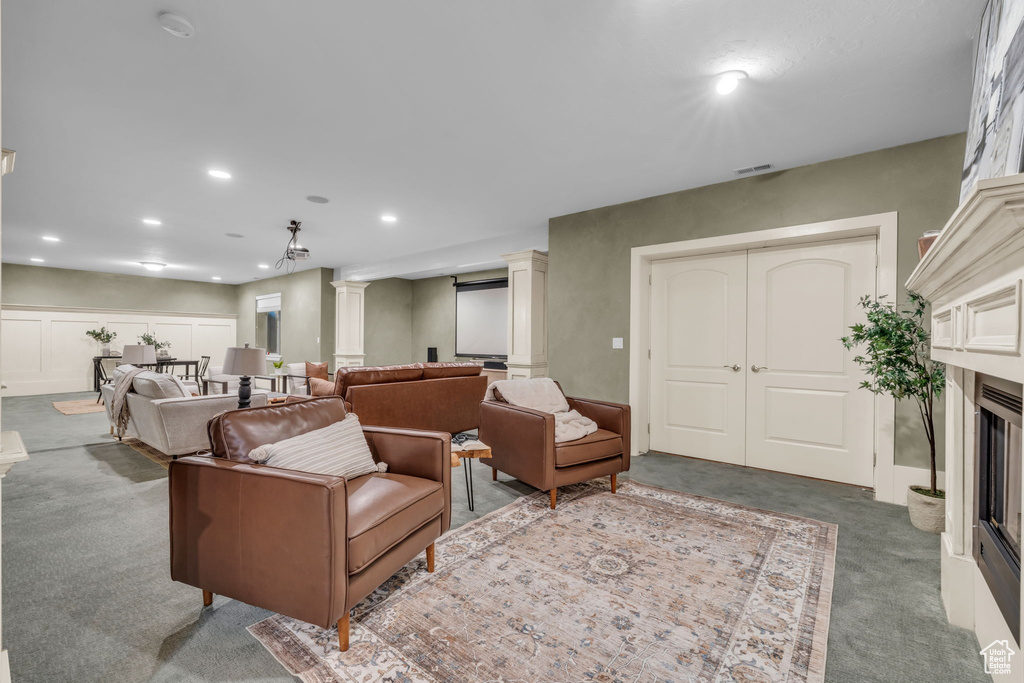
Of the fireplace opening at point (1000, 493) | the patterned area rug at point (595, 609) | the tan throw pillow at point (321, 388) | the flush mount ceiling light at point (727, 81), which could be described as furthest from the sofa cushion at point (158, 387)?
the fireplace opening at point (1000, 493)

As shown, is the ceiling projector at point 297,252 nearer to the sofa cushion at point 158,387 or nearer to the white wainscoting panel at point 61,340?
the sofa cushion at point 158,387

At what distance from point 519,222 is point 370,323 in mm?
4602

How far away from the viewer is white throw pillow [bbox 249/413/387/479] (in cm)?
190

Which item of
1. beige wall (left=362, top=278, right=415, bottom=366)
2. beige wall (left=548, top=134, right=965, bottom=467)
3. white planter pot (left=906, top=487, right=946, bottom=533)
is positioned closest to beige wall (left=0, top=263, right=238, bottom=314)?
beige wall (left=362, top=278, right=415, bottom=366)

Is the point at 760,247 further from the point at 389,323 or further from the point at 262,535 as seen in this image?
the point at 389,323

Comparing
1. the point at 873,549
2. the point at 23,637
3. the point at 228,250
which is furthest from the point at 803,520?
the point at 228,250

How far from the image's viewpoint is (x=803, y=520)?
2.80m

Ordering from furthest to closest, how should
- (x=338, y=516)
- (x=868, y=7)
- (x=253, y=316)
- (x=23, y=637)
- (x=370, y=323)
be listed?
(x=253, y=316) → (x=370, y=323) → (x=868, y=7) → (x=23, y=637) → (x=338, y=516)

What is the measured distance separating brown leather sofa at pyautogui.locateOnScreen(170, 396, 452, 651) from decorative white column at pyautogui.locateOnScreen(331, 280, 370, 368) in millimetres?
6136

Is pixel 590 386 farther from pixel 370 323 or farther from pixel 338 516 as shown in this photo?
pixel 370 323

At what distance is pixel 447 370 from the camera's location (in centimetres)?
480

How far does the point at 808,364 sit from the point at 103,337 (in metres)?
11.7

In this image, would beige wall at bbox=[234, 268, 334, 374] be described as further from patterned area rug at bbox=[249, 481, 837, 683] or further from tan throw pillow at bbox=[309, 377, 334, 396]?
patterned area rug at bbox=[249, 481, 837, 683]

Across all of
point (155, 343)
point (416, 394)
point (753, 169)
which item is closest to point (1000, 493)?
point (753, 169)
